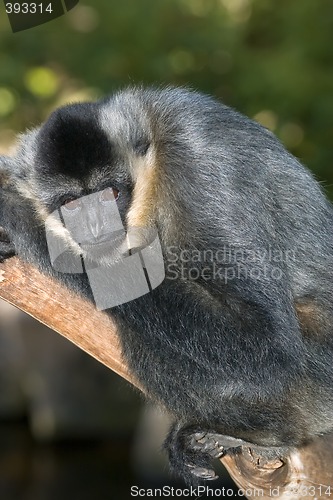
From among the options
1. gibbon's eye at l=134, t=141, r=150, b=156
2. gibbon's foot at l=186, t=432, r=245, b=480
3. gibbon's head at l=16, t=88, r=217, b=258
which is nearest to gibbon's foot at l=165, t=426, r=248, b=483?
gibbon's foot at l=186, t=432, r=245, b=480

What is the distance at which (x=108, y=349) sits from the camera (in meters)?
5.63

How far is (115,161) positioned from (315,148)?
535 centimetres

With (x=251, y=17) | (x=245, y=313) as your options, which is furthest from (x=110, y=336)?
(x=251, y=17)

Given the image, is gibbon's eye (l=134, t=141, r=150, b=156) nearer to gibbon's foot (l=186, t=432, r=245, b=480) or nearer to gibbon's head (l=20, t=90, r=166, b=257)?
gibbon's head (l=20, t=90, r=166, b=257)

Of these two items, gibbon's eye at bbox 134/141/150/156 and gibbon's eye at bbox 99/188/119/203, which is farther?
gibbon's eye at bbox 134/141/150/156

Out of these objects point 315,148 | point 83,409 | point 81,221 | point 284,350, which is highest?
point 81,221

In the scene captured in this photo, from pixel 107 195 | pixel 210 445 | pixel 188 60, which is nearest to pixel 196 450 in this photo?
pixel 210 445

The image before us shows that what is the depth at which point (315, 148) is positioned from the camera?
34.1ft

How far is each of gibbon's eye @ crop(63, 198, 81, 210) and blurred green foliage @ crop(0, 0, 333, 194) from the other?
4884mm

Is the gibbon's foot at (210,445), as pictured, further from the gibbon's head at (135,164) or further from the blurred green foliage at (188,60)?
the blurred green foliage at (188,60)

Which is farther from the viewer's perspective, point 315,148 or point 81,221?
point 315,148

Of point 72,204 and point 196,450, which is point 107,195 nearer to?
point 72,204

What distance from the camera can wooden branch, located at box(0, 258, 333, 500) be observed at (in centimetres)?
546

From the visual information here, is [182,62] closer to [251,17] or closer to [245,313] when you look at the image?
[251,17]
